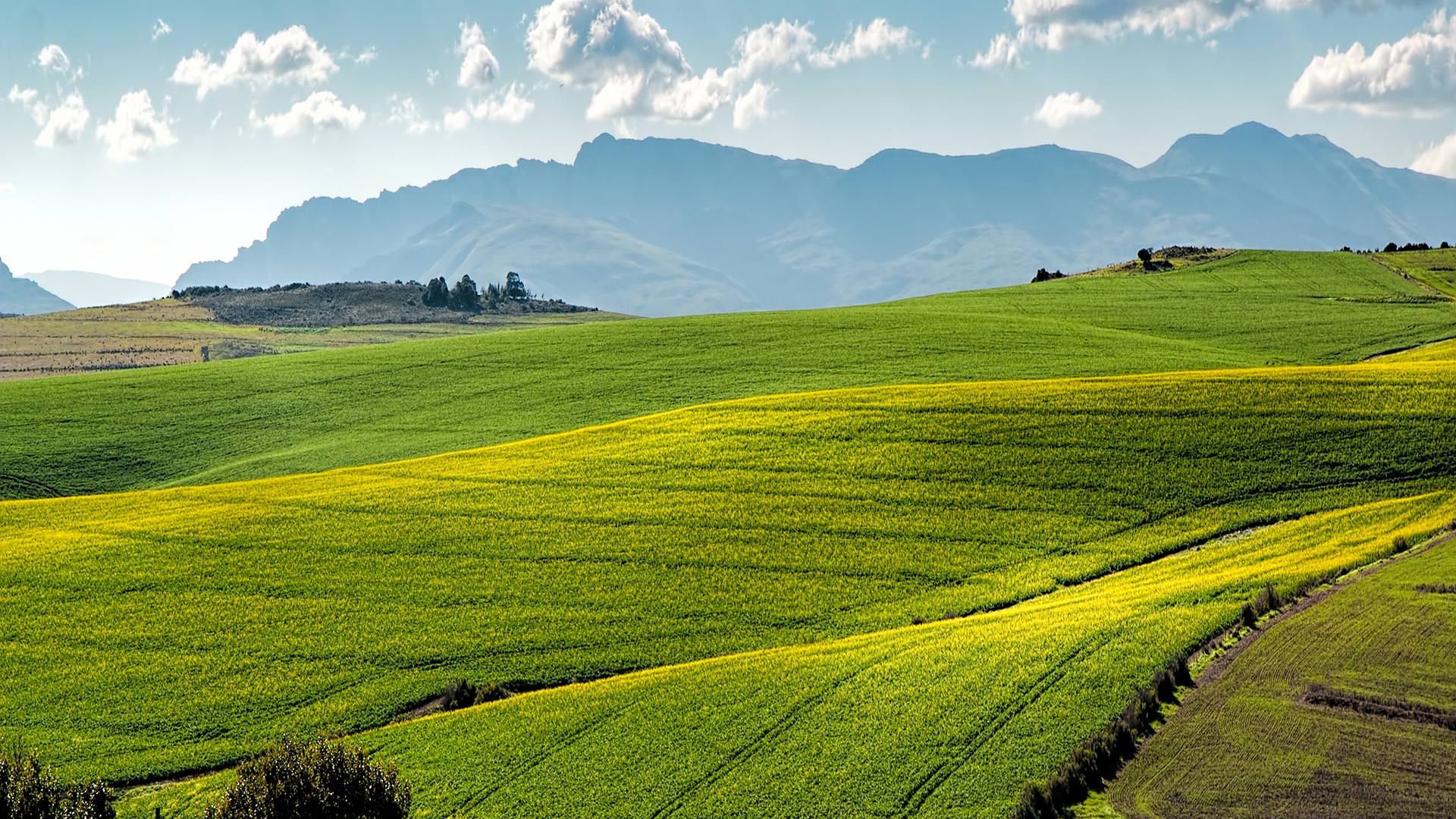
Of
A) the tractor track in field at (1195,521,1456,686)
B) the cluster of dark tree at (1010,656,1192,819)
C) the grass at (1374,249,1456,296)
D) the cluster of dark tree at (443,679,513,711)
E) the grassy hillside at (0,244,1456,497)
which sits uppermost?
the grass at (1374,249,1456,296)

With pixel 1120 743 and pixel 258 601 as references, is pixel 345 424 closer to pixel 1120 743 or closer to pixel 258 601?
pixel 258 601

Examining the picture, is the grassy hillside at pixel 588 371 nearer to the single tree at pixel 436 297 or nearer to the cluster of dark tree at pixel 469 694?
the cluster of dark tree at pixel 469 694

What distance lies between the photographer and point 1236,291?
9000 centimetres

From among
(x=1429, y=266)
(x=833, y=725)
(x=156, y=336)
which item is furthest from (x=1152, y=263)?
(x=156, y=336)

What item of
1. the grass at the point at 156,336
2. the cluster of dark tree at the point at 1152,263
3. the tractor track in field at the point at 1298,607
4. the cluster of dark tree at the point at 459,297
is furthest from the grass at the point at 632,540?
the cluster of dark tree at the point at 459,297

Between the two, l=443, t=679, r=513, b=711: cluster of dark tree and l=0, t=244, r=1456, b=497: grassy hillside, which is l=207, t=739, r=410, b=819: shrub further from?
l=0, t=244, r=1456, b=497: grassy hillside

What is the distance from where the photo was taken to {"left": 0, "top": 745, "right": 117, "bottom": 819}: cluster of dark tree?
16703mm

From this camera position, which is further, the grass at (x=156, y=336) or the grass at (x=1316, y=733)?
the grass at (x=156, y=336)

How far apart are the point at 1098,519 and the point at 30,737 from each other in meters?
29.2

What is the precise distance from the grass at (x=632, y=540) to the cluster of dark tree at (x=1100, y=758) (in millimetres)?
8310

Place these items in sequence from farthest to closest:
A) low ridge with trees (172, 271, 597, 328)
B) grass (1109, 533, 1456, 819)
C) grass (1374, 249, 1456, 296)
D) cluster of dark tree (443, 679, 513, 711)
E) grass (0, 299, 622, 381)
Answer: low ridge with trees (172, 271, 597, 328) < grass (0, 299, 622, 381) < grass (1374, 249, 1456, 296) < cluster of dark tree (443, 679, 513, 711) < grass (1109, 533, 1456, 819)

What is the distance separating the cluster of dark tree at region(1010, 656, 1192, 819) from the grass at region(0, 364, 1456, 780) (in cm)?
831

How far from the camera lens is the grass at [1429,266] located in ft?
290

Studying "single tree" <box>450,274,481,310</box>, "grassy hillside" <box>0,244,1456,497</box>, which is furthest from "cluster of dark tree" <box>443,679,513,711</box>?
"single tree" <box>450,274,481,310</box>
